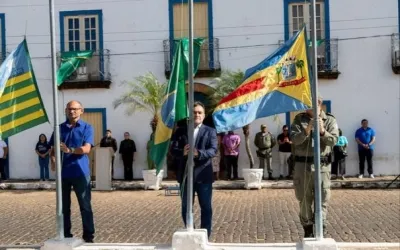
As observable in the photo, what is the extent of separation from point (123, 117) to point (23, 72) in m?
12.9

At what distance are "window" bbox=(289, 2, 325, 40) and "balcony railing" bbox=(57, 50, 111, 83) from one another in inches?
226

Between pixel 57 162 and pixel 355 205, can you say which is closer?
pixel 57 162

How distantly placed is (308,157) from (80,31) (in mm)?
14495

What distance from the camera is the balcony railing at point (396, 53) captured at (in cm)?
1962

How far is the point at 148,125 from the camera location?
20.8 metres

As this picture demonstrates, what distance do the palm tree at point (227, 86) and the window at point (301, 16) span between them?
2234mm

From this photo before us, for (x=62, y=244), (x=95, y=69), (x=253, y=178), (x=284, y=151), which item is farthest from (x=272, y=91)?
(x=95, y=69)

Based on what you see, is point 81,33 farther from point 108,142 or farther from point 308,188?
point 308,188

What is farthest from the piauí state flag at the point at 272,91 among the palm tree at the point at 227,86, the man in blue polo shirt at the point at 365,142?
the man in blue polo shirt at the point at 365,142

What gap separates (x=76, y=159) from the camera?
8.05m

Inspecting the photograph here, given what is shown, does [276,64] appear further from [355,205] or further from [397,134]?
[397,134]

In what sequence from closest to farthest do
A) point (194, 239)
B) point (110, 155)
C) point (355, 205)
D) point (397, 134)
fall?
1. point (194, 239)
2. point (355, 205)
3. point (110, 155)
4. point (397, 134)

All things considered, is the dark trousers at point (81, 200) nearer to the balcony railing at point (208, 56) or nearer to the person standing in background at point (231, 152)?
the person standing in background at point (231, 152)

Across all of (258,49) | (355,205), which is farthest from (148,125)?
(355,205)
